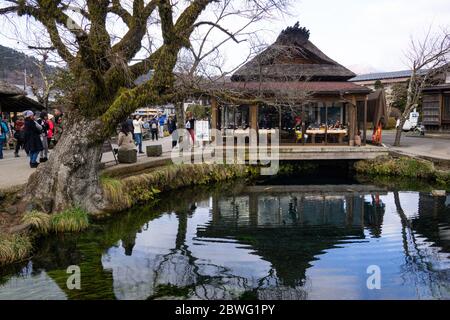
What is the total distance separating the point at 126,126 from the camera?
1533cm

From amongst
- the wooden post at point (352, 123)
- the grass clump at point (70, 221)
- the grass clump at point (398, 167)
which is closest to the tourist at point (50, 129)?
the grass clump at point (70, 221)

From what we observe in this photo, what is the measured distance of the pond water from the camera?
6.72 m

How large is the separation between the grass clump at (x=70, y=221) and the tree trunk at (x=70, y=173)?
0.38m

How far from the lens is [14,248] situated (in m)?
7.86

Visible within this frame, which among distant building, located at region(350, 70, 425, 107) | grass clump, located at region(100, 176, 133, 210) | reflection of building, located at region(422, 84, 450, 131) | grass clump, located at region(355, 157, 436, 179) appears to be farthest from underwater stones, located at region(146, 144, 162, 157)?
distant building, located at region(350, 70, 425, 107)

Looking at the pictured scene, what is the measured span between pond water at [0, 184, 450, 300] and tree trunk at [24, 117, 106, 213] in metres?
0.89

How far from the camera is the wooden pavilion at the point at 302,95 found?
18.9 m

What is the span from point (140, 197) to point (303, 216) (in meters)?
4.76

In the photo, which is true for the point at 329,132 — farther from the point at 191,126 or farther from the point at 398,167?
the point at 191,126

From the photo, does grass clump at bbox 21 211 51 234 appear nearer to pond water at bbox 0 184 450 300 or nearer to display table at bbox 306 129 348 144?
pond water at bbox 0 184 450 300

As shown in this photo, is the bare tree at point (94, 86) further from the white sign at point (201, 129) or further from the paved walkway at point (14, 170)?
the white sign at point (201, 129)

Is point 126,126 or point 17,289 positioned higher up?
point 126,126
